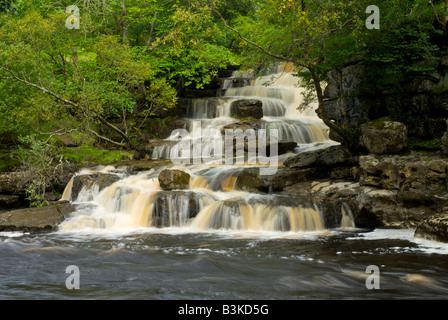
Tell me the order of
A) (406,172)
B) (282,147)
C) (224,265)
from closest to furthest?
(224,265), (406,172), (282,147)

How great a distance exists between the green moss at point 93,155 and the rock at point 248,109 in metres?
6.07

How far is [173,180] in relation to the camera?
1262cm

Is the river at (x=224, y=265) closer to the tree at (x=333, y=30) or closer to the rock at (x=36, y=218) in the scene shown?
the rock at (x=36, y=218)

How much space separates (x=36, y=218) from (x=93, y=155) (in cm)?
586

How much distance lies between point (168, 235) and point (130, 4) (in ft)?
50.4

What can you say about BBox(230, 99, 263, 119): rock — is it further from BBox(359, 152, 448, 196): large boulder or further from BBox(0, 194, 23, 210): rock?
BBox(0, 194, 23, 210): rock

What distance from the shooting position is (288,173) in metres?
12.6

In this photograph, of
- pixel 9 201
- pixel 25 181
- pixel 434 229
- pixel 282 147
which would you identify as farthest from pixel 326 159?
pixel 9 201

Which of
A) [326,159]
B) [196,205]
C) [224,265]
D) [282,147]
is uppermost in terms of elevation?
[282,147]

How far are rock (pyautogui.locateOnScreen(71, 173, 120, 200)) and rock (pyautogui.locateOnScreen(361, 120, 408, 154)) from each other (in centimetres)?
874

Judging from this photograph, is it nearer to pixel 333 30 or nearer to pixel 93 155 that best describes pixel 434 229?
pixel 333 30

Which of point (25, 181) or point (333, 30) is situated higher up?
point (333, 30)

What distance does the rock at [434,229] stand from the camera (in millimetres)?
8305
